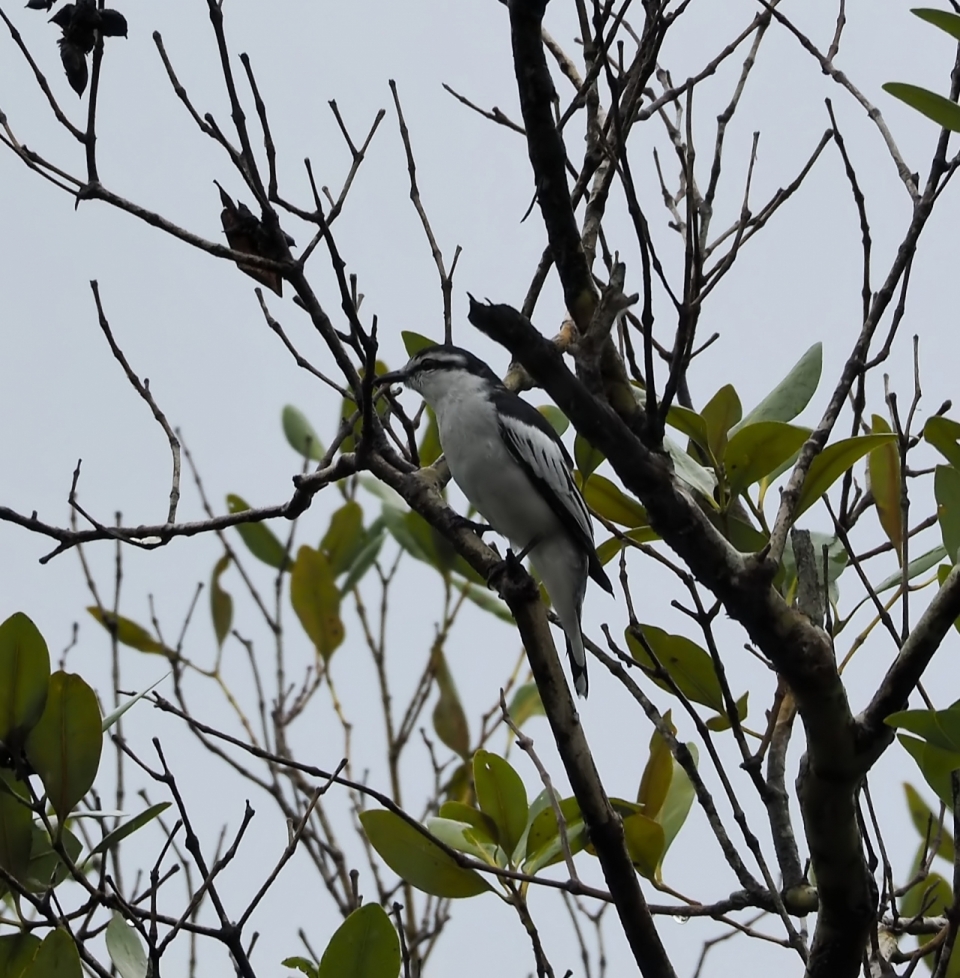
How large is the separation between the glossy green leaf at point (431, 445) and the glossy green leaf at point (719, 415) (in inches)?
84.4

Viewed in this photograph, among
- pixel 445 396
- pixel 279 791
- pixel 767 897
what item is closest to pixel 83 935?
pixel 767 897

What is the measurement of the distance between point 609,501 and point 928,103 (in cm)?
124

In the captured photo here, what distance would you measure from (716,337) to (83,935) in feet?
6.42

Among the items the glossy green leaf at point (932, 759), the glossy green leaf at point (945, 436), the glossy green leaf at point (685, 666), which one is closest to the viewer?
the glossy green leaf at point (932, 759)

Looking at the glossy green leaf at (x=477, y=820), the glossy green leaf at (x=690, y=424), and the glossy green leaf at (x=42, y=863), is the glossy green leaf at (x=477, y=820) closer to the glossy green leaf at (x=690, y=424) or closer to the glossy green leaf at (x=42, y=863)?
the glossy green leaf at (x=42, y=863)

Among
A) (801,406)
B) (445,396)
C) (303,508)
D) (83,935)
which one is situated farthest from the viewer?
(445,396)

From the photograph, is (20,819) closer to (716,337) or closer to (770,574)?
(770,574)

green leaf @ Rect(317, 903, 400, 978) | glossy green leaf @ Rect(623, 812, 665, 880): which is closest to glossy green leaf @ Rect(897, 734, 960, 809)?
glossy green leaf @ Rect(623, 812, 665, 880)

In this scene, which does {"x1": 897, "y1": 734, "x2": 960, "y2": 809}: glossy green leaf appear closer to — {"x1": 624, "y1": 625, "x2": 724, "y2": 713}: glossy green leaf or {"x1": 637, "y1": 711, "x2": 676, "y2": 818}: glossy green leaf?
{"x1": 624, "y1": 625, "x2": 724, "y2": 713}: glossy green leaf

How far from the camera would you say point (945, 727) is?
2238 mm

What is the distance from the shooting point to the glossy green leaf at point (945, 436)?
2.66 metres

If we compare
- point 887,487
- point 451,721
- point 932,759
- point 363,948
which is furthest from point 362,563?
point 932,759

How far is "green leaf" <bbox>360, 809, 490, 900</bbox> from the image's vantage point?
9.67ft

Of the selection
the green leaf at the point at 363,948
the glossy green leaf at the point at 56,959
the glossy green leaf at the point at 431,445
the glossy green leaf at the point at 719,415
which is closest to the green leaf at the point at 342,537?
the glossy green leaf at the point at 431,445
